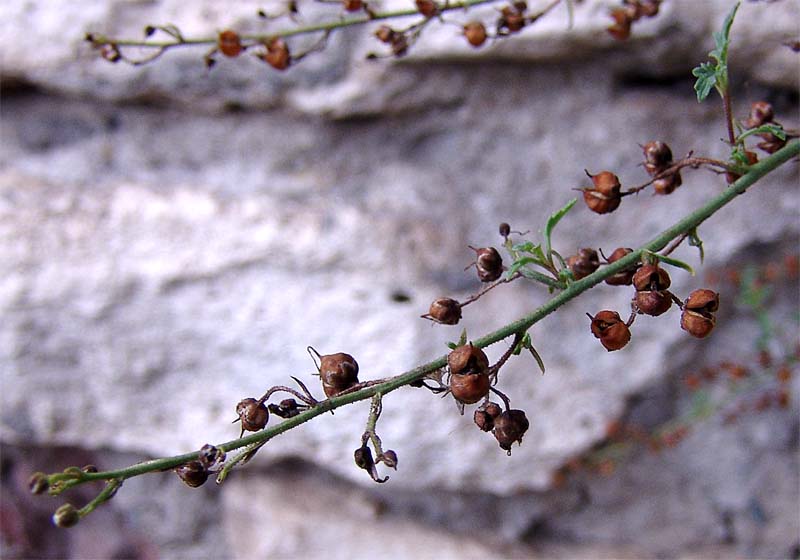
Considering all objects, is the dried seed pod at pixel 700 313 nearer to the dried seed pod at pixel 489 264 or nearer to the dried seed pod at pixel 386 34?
the dried seed pod at pixel 489 264

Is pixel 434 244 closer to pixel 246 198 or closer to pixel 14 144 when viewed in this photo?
pixel 246 198

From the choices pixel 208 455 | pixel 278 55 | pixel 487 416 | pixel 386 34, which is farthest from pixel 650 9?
pixel 208 455

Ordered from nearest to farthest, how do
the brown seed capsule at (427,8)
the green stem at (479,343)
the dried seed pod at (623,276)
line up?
the green stem at (479,343) < the dried seed pod at (623,276) < the brown seed capsule at (427,8)

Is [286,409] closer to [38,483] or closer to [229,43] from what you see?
[38,483]

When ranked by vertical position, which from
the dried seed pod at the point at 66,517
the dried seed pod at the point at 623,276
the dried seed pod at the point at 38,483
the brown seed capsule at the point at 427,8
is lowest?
the dried seed pod at the point at 66,517

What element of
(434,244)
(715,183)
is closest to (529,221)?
(434,244)

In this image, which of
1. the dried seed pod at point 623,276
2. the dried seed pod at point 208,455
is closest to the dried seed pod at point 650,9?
the dried seed pod at point 623,276

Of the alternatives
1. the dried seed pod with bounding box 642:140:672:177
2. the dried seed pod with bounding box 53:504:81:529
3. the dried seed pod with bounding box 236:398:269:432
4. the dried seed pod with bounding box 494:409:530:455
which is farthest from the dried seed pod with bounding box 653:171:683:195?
the dried seed pod with bounding box 53:504:81:529
